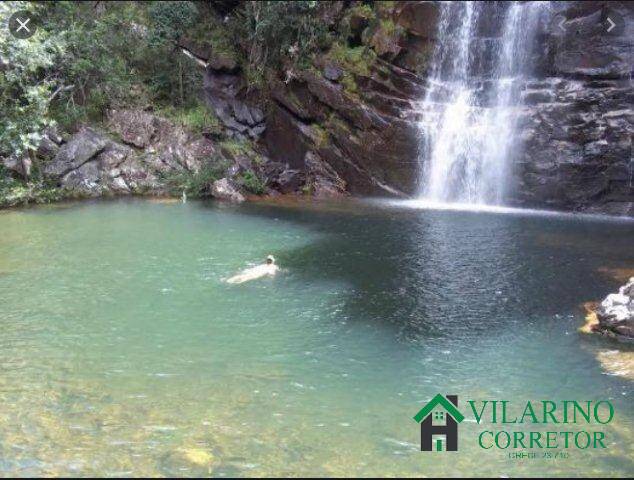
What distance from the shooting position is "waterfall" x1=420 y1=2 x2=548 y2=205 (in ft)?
79.8

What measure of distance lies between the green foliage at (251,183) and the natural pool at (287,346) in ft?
26.5

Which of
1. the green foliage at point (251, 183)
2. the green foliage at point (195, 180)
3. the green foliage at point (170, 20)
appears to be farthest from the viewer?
the green foliage at point (170, 20)

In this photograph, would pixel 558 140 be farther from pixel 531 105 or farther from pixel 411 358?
pixel 411 358

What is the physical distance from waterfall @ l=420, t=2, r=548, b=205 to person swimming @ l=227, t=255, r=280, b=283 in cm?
1358

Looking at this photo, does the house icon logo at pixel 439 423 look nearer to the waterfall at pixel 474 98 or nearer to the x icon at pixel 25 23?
the waterfall at pixel 474 98

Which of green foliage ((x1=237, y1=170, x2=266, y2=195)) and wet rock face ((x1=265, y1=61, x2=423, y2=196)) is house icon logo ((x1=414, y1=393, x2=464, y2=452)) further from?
green foliage ((x1=237, y1=170, x2=266, y2=195))

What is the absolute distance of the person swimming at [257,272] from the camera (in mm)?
13352

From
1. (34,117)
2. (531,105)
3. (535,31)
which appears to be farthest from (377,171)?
(34,117)

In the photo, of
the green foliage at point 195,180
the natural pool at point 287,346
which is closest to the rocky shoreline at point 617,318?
the natural pool at point 287,346

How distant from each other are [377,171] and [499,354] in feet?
57.7

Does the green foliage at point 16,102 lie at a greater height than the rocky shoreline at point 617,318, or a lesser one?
greater

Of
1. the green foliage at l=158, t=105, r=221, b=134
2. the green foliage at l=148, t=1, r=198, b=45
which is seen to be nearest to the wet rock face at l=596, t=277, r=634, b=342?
the green foliage at l=158, t=105, r=221, b=134

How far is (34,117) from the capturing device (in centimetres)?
1620

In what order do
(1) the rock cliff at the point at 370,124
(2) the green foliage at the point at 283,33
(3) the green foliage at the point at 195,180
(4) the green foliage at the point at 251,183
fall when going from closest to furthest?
(1) the rock cliff at the point at 370,124 → (3) the green foliage at the point at 195,180 → (4) the green foliage at the point at 251,183 → (2) the green foliage at the point at 283,33
